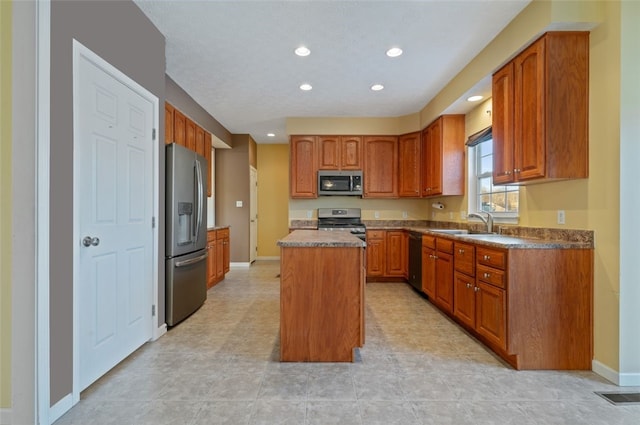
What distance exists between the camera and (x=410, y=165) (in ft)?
17.0

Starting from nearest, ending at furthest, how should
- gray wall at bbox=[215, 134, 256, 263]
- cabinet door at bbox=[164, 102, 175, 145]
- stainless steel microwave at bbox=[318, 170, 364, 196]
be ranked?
1. cabinet door at bbox=[164, 102, 175, 145]
2. stainless steel microwave at bbox=[318, 170, 364, 196]
3. gray wall at bbox=[215, 134, 256, 263]

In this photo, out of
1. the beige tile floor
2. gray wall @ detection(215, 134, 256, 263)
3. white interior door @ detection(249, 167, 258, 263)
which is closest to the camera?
the beige tile floor

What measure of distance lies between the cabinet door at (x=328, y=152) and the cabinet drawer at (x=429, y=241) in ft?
6.59

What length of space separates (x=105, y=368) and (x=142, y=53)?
2.39 meters

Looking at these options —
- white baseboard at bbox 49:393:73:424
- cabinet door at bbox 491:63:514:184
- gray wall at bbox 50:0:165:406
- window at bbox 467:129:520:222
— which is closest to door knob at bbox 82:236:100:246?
gray wall at bbox 50:0:165:406

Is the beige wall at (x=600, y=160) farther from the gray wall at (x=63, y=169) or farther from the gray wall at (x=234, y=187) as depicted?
the gray wall at (x=234, y=187)

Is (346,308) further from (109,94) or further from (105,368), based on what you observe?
(109,94)

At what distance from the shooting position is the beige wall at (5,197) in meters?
1.59

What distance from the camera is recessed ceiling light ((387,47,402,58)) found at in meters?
3.06

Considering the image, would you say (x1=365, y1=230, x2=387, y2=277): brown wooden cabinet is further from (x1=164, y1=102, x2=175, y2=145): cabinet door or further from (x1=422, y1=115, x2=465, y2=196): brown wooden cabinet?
(x1=164, y1=102, x2=175, y2=145): cabinet door

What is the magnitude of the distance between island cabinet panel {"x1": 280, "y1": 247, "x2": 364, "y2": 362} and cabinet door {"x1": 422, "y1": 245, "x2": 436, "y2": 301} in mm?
1688

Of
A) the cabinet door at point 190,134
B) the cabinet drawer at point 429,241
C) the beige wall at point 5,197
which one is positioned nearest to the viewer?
the beige wall at point 5,197

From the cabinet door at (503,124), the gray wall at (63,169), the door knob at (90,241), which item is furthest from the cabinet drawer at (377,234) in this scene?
the gray wall at (63,169)

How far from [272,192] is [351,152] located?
2.59 meters
